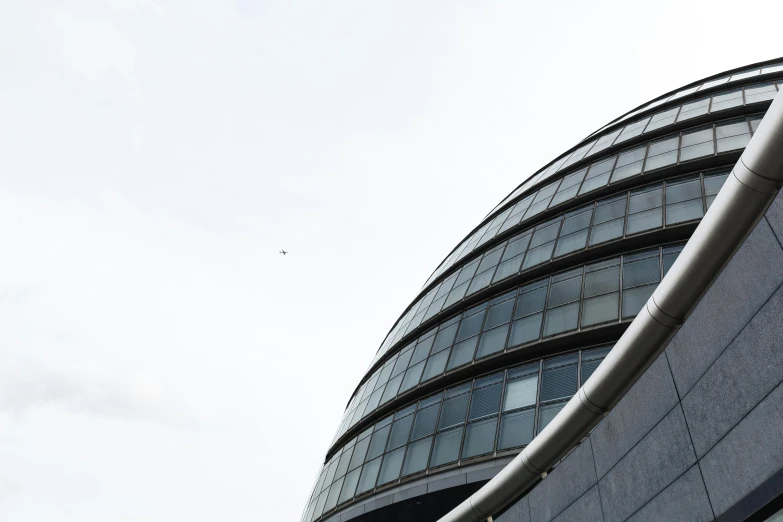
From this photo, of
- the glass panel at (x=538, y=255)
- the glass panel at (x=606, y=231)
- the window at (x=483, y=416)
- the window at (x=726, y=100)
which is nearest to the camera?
the window at (x=483, y=416)

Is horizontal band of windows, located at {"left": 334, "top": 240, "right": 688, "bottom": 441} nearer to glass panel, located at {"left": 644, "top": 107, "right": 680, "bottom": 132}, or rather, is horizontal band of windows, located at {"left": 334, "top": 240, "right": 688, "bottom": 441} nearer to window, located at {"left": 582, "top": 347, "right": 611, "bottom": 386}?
window, located at {"left": 582, "top": 347, "right": 611, "bottom": 386}

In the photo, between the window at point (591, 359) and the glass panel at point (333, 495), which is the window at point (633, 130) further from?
the glass panel at point (333, 495)

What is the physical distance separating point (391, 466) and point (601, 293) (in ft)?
30.6

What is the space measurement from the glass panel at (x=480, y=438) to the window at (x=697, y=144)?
45.4 feet

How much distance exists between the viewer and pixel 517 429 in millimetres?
18703

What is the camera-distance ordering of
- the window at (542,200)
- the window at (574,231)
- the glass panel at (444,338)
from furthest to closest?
the window at (542,200)
the glass panel at (444,338)
the window at (574,231)

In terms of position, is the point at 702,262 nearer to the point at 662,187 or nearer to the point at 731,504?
the point at 731,504

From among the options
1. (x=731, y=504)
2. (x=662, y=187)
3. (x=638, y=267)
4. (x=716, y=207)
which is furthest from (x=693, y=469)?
(x=662, y=187)

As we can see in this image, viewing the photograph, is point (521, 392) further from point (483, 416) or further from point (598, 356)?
point (598, 356)

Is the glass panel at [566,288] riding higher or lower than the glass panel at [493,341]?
higher

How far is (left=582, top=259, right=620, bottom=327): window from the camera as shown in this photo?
20125 millimetres

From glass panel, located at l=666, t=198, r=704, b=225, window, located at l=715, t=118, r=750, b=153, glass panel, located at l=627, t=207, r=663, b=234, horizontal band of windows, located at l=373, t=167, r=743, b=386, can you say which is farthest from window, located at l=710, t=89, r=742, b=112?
glass panel, located at l=627, t=207, r=663, b=234

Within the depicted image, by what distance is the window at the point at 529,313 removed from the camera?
71.4ft

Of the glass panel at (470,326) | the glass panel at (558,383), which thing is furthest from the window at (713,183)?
the glass panel at (470,326)
